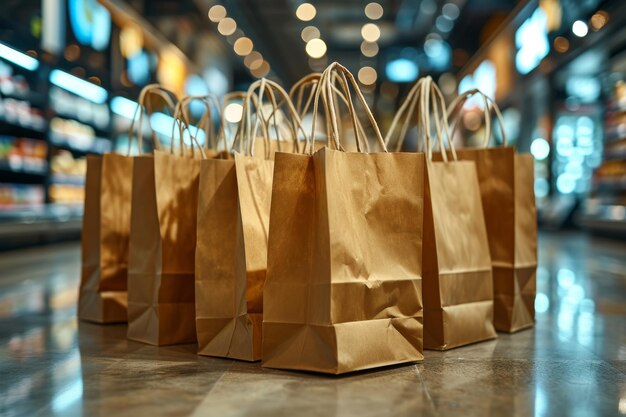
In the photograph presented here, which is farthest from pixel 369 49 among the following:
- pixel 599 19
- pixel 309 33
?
pixel 599 19

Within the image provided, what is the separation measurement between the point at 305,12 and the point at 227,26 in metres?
1.73

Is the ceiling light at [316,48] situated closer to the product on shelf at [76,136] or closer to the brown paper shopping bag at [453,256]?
the product on shelf at [76,136]

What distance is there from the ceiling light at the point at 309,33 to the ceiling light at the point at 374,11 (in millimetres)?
1399

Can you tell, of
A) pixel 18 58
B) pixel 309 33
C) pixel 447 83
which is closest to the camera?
pixel 18 58

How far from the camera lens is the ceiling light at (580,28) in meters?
7.66

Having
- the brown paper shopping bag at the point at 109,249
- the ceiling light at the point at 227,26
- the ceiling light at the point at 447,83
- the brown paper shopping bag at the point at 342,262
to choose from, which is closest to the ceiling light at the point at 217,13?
the ceiling light at the point at 227,26

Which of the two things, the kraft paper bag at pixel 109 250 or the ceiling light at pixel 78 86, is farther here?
the ceiling light at pixel 78 86

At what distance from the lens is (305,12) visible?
544 inches

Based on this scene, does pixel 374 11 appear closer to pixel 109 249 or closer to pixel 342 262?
pixel 109 249

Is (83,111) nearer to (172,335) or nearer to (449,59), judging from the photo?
(172,335)

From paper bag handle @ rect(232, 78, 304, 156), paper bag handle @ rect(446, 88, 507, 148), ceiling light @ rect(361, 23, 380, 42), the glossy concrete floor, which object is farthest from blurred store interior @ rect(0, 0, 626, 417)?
paper bag handle @ rect(446, 88, 507, 148)

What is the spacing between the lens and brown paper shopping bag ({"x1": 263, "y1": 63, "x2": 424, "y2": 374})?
1.90 meters

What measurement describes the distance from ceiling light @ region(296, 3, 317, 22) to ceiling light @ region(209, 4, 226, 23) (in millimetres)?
1774

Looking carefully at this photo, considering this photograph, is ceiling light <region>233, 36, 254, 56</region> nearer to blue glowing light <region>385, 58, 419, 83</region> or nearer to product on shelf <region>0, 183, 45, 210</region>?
blue glowing light <region>385, 58, 419, 83</region>
